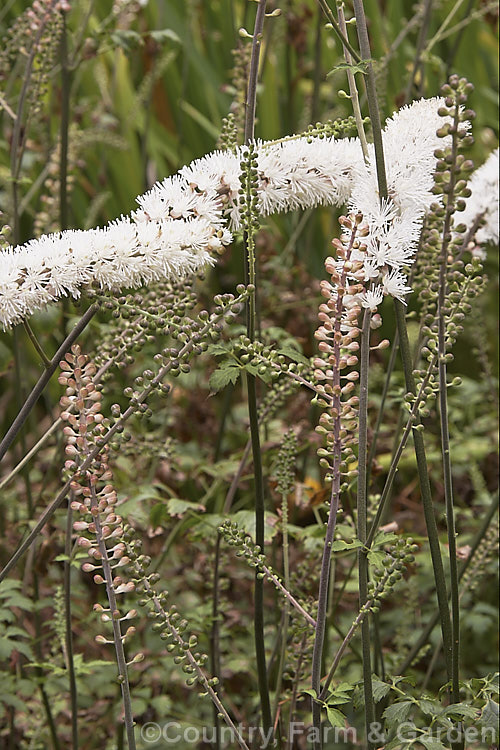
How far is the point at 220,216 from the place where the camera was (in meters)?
0.91

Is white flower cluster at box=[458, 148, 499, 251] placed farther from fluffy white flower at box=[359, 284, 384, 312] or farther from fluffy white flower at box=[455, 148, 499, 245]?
fluffy white flower at box=[359, 284, 384, 312]

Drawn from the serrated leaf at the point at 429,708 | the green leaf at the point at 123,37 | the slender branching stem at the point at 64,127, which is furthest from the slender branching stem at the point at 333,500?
the green leaf at the point at 123,37

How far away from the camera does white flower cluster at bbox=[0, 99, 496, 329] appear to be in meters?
0.80

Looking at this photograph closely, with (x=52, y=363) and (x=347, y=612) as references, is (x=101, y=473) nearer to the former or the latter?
(x=52, y=363)

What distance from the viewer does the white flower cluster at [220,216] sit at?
796mm

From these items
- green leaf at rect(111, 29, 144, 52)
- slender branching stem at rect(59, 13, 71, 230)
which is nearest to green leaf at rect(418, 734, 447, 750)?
slender branching stem at rect(59, 13, 71, 230)

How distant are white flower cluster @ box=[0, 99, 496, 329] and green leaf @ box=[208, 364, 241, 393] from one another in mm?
116

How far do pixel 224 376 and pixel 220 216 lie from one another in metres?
0.17

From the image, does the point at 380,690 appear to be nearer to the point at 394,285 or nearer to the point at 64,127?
the point at 394,285

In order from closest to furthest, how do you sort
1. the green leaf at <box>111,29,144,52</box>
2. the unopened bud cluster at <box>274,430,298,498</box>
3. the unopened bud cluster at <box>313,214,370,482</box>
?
1. the unopened bud cluster at <box>313,214,370,482</box>
2. the unopened bud cluster at <box>274,430,298,498</box>
3. the green leaf at <box>111,29,144,52</box>

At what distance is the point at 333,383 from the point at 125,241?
0.76ft

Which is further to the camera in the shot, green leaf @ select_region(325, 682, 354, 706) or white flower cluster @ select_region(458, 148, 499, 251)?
white flower cluster @ select_region(458, 148, 499, 251)

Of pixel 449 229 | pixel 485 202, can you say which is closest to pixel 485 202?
pixel 485 202

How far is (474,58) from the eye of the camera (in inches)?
107
